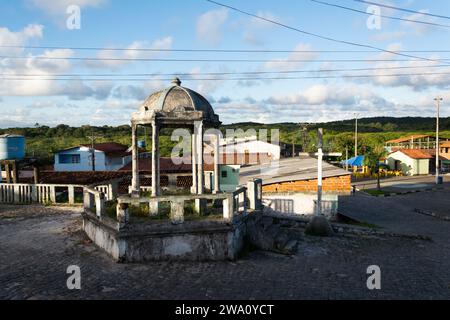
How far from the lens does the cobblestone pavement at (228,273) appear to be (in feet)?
24.1

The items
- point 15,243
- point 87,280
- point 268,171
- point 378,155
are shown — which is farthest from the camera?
point 378,155

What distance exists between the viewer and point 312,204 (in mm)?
17031

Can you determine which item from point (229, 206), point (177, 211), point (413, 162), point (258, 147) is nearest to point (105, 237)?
point (177, 211)

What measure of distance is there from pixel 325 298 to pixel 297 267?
1926 mm

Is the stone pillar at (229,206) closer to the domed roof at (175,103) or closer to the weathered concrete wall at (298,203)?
the domed roof at (175,103)

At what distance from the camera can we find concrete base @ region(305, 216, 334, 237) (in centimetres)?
1280

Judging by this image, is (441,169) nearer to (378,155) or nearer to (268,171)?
(378,155)

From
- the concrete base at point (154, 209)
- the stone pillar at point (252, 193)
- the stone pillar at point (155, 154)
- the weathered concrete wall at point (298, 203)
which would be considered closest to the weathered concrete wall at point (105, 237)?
the concrete base at point (154, 209)

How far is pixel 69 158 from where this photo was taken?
43719mm

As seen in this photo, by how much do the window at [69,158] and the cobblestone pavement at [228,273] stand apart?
32935 mm

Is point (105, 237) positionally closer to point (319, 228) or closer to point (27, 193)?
point (319, 228)

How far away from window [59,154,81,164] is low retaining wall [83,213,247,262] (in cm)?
3655

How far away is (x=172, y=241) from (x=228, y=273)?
5.39 feet
